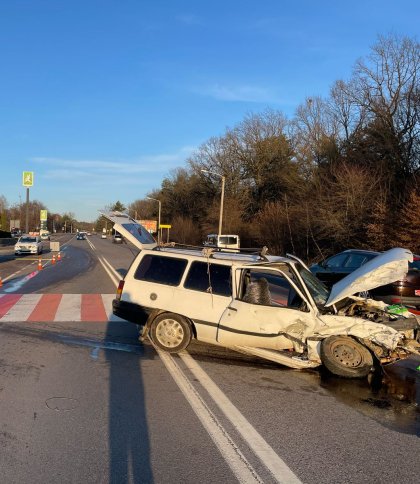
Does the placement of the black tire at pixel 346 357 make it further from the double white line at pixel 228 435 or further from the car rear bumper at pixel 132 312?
the car rear bumper at pixel 132 312

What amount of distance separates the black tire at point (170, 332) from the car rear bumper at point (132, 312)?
26 cm

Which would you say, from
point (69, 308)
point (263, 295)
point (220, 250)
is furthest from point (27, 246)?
point (263, 295)

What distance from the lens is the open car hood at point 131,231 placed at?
26.9ft

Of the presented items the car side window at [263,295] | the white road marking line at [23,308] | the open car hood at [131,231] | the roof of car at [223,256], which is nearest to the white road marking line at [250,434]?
the car side window at [263,295]

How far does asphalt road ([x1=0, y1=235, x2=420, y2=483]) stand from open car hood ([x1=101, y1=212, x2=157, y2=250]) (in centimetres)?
171

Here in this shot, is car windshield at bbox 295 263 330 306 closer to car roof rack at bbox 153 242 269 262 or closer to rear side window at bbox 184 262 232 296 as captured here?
car roof rack at bbox 153 242 269 262

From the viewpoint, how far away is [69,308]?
1190cm

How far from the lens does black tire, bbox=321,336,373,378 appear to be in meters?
6.32

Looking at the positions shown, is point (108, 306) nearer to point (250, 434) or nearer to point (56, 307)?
point (56, 307)

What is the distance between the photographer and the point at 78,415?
481 centimetres

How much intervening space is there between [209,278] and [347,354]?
2.25 m

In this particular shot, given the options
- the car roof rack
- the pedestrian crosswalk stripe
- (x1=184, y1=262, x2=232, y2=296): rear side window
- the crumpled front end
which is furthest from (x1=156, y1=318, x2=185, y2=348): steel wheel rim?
the pedestrian crosswalk stripe

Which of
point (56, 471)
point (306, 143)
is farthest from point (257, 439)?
point (306, 143)

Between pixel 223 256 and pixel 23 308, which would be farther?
Result: pixel 23 308
